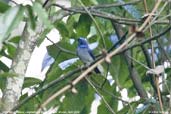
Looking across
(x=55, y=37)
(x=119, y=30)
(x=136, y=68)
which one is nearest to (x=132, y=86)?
(x=136, y=68)

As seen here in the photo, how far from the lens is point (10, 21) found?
832 mm

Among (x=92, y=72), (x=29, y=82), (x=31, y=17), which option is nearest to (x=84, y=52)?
(x=92, y=72)

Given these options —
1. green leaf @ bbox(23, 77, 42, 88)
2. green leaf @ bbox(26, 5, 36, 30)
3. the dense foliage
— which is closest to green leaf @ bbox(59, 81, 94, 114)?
the dense foliage

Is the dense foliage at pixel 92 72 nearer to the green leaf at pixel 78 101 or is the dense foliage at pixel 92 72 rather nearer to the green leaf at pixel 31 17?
the green leaf at pixel 78 101

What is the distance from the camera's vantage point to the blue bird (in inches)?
59.4

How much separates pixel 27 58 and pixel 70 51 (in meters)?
Result: 0.36

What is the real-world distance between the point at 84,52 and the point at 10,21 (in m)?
0.69

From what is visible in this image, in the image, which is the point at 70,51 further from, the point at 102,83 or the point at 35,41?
the point at 35,41

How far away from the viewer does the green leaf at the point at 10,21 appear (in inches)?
32.4

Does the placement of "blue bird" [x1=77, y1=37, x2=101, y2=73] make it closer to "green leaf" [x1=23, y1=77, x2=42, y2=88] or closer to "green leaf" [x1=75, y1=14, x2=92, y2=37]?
"green leaf" [x1=75, y1=14, x2=92, y2=37]

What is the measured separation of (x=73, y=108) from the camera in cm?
152

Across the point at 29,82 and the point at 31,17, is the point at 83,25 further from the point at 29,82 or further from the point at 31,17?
the point at 31,17

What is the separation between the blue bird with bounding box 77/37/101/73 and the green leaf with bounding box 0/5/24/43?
0.64 metres

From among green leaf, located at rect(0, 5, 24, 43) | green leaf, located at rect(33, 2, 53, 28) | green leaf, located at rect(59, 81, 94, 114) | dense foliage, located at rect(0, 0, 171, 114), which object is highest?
dense foliage, located at rect(0, 0, 171, 114)
